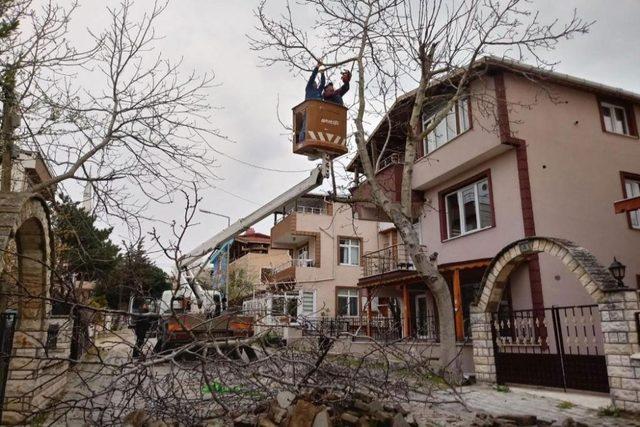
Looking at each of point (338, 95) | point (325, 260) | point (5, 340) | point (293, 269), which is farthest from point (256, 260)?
point (5, 340)

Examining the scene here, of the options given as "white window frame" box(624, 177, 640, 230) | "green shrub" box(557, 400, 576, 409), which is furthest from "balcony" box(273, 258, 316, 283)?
"green shrub" box(557, 400, 576, 409)

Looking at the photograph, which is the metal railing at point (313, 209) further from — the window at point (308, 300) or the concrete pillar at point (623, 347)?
the concrete pillar at point (623, 347)

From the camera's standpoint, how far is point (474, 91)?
14828mm

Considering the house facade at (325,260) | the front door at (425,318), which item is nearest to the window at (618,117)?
the front door at (425,318)

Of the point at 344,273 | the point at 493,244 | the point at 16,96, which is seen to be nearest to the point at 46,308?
the point at 16,96

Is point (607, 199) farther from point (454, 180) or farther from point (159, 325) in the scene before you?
point (159, 325)

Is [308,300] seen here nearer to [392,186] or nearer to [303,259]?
[303,259]

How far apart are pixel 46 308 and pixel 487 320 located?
8.43m

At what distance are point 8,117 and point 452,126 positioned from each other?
12.2m

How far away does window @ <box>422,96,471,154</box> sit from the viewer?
1486 cm

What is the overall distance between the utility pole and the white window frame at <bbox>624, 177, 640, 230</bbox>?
618 inches

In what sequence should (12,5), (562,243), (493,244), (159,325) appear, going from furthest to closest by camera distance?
(493,244)
(562,243)
(12,5)
(159,325)

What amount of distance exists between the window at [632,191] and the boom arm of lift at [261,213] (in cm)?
955

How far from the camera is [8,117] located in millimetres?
7809
